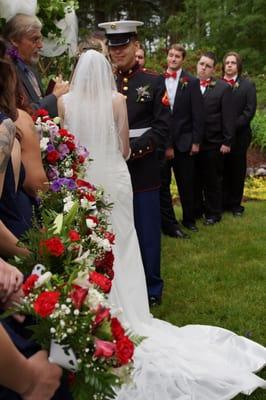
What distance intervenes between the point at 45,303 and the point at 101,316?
0.18 meters

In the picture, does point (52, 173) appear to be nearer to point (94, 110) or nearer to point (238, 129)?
point (94, 110)

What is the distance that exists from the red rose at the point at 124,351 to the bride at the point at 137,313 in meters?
1.78

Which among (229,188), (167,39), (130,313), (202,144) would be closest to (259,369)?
(130,313)

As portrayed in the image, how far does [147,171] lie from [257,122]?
8.84m

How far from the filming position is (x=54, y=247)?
204 centimetres

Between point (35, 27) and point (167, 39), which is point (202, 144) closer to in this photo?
point (35, 27)

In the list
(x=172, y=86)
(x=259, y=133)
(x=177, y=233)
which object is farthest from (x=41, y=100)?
(x=259, y=133)

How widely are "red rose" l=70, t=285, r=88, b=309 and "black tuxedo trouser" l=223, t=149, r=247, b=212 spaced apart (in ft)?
21.9

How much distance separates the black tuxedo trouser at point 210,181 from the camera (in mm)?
7756

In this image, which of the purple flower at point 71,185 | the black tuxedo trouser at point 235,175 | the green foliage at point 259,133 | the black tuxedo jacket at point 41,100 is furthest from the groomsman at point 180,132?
the green foliage at point 259,133

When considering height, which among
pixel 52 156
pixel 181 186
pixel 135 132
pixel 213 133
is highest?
pixel 52 156

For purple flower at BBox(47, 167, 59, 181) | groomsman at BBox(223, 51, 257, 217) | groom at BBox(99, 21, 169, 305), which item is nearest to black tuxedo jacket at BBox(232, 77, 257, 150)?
groomsman at BBox(223, 51, 257, 217)

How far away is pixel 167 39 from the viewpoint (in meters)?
23.7

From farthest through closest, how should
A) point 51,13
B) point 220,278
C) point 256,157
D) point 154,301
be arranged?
point 256,157
point 220,278
point 154,301
point 51,13
